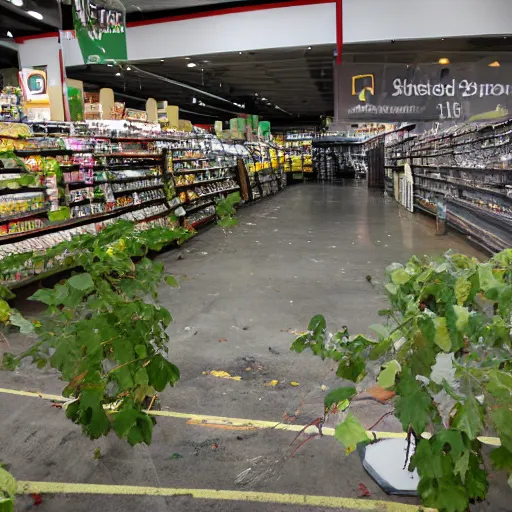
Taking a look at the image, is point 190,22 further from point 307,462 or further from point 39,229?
point 307,462

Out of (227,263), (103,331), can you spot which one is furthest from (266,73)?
(103,331)

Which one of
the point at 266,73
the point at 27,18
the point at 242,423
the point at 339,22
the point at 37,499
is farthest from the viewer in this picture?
the point at 266,73

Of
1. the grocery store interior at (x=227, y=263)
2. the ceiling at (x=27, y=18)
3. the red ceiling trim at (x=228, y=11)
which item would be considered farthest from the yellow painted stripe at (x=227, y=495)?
the red ceiling trim at (x=228, y=11)

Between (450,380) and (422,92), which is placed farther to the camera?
(422,92)

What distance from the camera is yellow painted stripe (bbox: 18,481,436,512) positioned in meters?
2.36

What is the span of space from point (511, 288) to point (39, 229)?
19.1ft

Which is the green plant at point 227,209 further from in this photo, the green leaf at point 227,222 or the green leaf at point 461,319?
the green leaf at point 461,319

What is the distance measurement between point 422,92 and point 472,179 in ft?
15.0

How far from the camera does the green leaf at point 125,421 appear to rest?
5.10 feet

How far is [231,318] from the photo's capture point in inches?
207

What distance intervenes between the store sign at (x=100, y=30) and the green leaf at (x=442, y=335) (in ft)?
15.2

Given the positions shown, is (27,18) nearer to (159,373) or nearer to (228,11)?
(228,11)

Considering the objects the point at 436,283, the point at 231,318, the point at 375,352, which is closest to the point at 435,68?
the point at 231,318

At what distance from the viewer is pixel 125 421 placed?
61.9 inches
